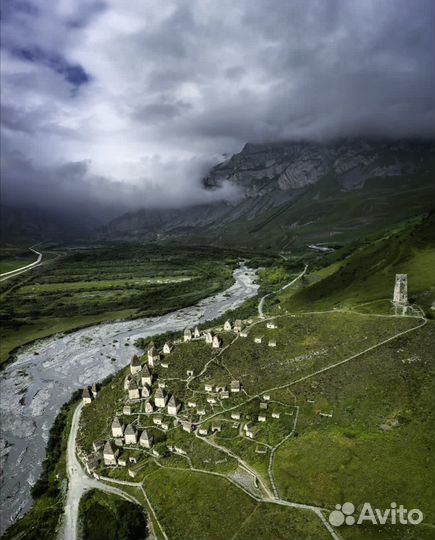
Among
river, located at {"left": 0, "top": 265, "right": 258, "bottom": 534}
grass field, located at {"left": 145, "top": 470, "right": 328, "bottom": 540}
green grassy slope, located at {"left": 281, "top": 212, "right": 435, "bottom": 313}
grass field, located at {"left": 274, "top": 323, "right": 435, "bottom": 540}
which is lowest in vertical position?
river, located at {"left": 0, "top": 265, "right": 258, "bottom": 534}

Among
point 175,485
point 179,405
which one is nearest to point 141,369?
point 179,405

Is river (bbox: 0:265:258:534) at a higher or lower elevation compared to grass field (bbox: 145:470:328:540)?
lower

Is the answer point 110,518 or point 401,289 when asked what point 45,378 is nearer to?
point 110,518

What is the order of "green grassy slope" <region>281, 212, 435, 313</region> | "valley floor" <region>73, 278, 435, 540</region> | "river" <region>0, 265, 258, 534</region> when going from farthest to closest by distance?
"green grassy slope" <region>281, 212, 435, 313</region> < "river" <region>0, 265, 258, 534</region> < "valley floor" <region>73, 278, 435, 540</region>

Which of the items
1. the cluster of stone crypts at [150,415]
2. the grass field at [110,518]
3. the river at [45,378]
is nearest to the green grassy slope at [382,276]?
the river at [45,378]

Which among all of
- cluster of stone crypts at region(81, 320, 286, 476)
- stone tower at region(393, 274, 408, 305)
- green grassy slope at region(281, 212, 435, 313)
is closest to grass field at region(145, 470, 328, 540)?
cluster of stone crypts at region(81, 320, 286, 476)

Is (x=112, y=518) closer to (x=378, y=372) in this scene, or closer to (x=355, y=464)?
(x=355, y=464)

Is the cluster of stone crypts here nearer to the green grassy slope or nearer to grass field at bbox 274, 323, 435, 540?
grass field at bbox 274, 323, 435, 540

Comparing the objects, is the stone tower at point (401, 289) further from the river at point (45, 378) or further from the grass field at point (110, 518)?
the river at point (45, 378)
